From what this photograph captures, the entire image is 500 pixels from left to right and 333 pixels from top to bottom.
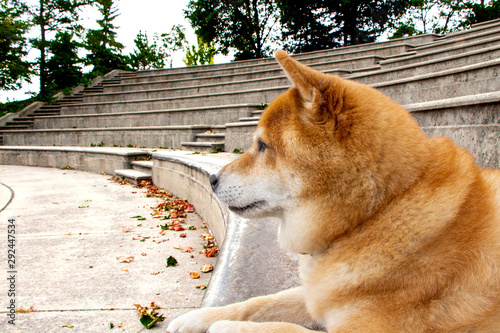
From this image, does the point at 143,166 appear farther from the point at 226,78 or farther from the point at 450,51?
the point at 450,51

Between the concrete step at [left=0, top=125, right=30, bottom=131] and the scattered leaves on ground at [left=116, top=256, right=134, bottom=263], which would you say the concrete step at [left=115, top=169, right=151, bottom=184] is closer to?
the scattered leaves on ground at [left=116, top=256, right=134, bottom=263]

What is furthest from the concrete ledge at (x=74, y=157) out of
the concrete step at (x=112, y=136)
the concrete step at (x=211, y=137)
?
the concrete step at (x=211, y=137)

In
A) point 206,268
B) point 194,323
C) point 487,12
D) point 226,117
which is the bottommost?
point 206,268

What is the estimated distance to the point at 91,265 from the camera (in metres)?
3.54

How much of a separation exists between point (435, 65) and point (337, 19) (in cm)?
1951

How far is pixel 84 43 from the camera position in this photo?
21.0 m

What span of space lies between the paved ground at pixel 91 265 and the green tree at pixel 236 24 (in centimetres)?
2251

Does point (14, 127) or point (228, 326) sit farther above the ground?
point (14, 127)

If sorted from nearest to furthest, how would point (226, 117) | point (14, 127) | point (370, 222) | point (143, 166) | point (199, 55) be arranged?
point (370, 222) < point (143, 166) < point (226, 117) < point (14, 127) < point (199, 55)

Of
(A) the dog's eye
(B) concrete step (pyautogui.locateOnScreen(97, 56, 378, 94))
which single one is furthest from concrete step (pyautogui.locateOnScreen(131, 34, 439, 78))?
(A) the dog's eye

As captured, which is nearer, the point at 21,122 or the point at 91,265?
the point at 91,265

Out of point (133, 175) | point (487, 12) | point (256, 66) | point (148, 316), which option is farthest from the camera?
point (487, 12)

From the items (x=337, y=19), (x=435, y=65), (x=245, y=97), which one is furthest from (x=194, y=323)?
(x=337, y=19)

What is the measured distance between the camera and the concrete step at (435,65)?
6.39m
